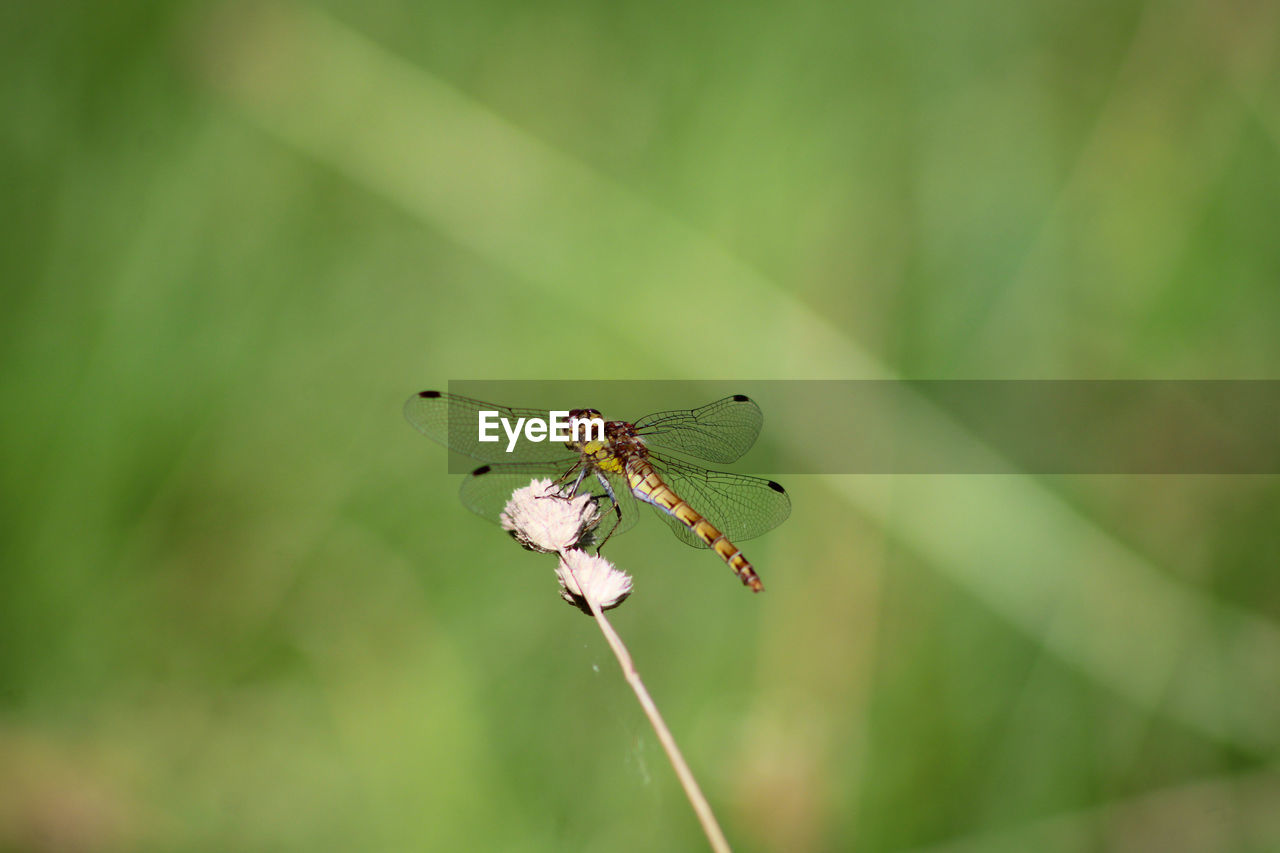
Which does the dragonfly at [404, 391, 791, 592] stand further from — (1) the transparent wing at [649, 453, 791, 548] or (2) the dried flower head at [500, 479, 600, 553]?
(2) the dried flower head at [500, 479, 600, 553]

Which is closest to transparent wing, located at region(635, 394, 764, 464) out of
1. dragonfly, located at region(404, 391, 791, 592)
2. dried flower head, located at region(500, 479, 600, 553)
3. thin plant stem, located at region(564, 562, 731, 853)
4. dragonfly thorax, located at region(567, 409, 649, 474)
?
dragonfly, located at region(404, 391, 791, 592)

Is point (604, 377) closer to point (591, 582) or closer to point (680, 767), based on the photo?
point (591, 582)

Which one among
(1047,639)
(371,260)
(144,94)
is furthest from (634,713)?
(144,94)

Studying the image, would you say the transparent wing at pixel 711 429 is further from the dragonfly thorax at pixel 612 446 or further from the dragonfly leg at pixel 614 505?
the dragonfly leg at pixel 614 505

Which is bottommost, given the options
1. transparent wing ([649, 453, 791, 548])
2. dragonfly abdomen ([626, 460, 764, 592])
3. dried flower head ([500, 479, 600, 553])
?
dried flower head ([500, 479, 600, 553])

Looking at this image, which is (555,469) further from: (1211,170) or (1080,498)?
(1211,170)

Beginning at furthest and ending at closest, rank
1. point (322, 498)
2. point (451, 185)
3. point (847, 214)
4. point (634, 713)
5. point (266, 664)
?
1. point (847, 214)
2. point (451, 185)
3. point (322, 498)
4. point (266, 664)
5. point (634, 713)

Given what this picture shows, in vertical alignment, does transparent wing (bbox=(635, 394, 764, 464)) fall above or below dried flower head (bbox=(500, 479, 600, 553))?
above
